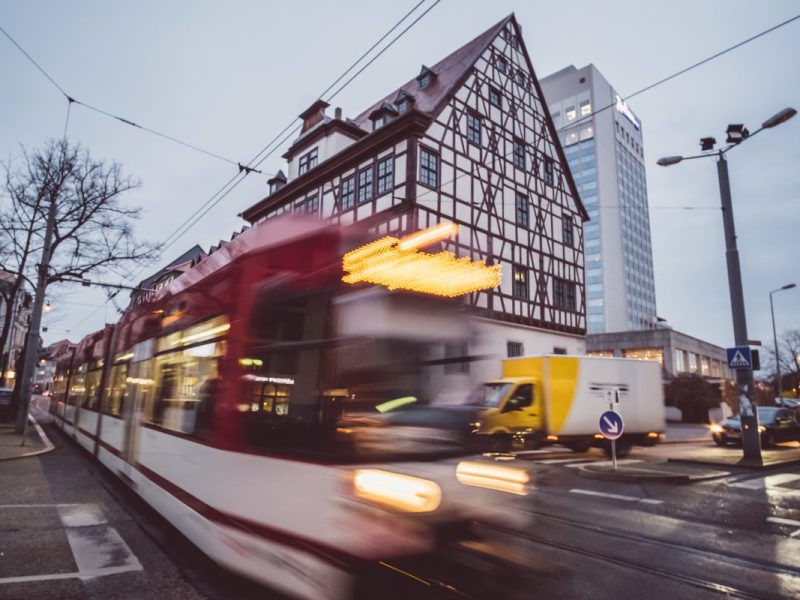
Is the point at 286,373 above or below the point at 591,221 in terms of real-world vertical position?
below

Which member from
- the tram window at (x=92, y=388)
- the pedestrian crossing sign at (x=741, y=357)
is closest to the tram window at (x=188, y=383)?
the tram window at (x=92, y=388)

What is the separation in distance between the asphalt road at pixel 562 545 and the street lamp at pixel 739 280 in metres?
3.26

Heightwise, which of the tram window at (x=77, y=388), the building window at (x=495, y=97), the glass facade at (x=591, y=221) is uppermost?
the glass facade at (x=591, y=221)

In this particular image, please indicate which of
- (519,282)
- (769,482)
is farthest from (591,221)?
(769,482)

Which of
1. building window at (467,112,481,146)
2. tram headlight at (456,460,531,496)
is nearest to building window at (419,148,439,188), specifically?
building window at (467,112,481,146)

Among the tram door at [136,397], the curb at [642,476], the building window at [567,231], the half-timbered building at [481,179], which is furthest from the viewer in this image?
the building window at [567,231]

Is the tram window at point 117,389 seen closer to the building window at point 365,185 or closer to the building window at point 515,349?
the building window at point 365,185

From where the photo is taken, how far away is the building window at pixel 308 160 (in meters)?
25.3

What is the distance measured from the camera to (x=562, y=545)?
17.5 feet

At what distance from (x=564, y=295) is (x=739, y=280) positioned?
13.6m

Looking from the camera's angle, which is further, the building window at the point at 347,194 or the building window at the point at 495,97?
the building window at the point at 495,97

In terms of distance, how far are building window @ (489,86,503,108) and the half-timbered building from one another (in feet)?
0.24

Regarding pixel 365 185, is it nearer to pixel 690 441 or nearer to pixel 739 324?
pixel 739 324

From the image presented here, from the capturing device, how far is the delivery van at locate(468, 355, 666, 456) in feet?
44.6
